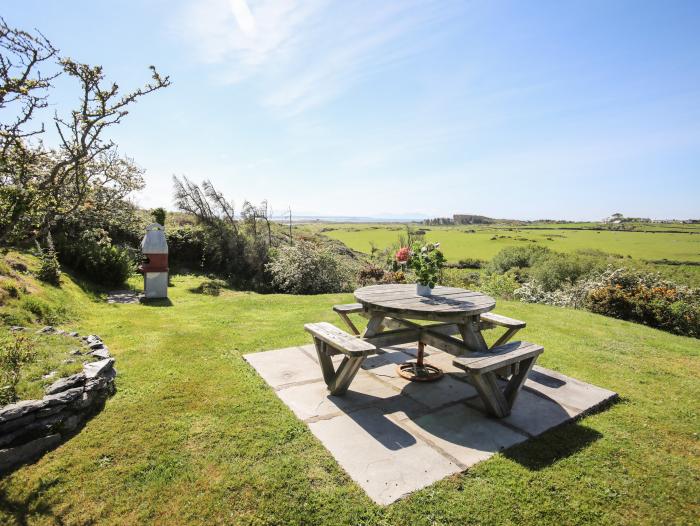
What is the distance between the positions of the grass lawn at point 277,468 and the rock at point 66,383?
0.37m

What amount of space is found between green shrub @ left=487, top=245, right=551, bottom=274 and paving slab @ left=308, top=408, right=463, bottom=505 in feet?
71.4

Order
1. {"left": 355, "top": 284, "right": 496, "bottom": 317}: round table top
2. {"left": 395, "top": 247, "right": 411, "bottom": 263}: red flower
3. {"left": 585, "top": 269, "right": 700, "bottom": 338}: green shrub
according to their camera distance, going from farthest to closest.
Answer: {"left": 585, "top": 269, "right": 700, "bottom": 338}: green shrub → {"left": 395, "top": 247, "right": 411, "bottom": 263}: red flower → {"left": 355, "top": 284, "right": 496, "bottom": 317}: round table top

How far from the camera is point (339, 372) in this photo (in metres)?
3.77

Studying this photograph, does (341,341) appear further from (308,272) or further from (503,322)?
(308,272)

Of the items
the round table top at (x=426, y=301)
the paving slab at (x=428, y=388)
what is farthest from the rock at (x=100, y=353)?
the paving slab at (x=428, y=388)

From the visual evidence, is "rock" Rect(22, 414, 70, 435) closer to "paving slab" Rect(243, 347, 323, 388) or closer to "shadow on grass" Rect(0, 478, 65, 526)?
"shadow on grass" Rect(0, 478, 65, 526)

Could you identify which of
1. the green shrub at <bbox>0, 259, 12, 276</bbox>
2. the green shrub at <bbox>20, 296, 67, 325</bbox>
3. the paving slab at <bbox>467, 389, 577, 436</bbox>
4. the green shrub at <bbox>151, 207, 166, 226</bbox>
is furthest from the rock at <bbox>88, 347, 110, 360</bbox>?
the green shrub at <bbox>151, 207, 166, 226</bbox>

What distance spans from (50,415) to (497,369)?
3910mm

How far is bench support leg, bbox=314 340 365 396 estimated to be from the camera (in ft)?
11.8

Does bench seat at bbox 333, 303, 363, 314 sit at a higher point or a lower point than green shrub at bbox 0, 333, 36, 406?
higher

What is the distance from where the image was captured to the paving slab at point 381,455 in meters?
2.61

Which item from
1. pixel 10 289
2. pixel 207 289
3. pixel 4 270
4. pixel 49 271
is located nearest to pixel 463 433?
pixel 10 289

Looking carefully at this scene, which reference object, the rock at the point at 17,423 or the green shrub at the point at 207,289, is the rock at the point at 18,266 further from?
the rock at the point at 17,423

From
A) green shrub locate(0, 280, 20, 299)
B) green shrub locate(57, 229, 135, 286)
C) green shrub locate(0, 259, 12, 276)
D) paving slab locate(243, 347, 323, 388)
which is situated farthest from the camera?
green shrub locate(57, 229, 135, 286)
